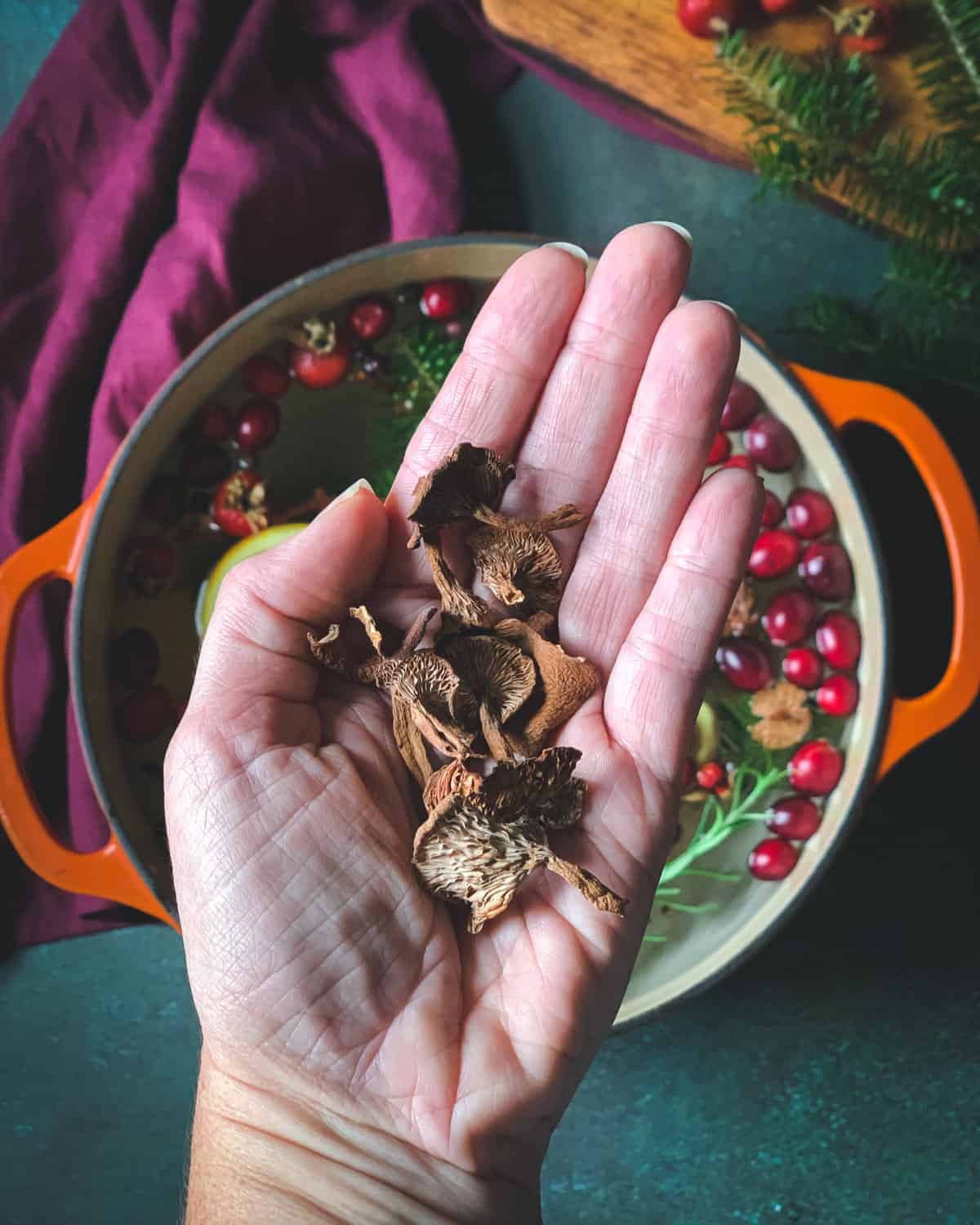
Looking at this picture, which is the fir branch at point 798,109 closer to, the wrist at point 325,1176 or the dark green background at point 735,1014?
the dark green background at point 735,1014

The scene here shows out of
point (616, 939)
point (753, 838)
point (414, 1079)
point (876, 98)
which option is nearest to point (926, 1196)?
point (753, 838)

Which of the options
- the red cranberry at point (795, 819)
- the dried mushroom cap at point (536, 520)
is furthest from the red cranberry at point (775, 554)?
the dried mushroom cap at point (536, 520)

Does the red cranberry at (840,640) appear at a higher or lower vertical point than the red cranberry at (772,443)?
lower

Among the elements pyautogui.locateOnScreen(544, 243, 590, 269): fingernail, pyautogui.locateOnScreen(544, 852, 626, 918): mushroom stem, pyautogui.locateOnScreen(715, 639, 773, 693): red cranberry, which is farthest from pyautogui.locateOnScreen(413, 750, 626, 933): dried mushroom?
pyautogui.locateOnScreen(544, 243, 590, 269): fingernail

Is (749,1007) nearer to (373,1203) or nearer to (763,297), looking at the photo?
(373,1203)

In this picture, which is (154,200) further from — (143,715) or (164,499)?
(143,715)

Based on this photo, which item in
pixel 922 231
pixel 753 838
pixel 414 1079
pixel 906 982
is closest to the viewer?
pixel 414 1079
